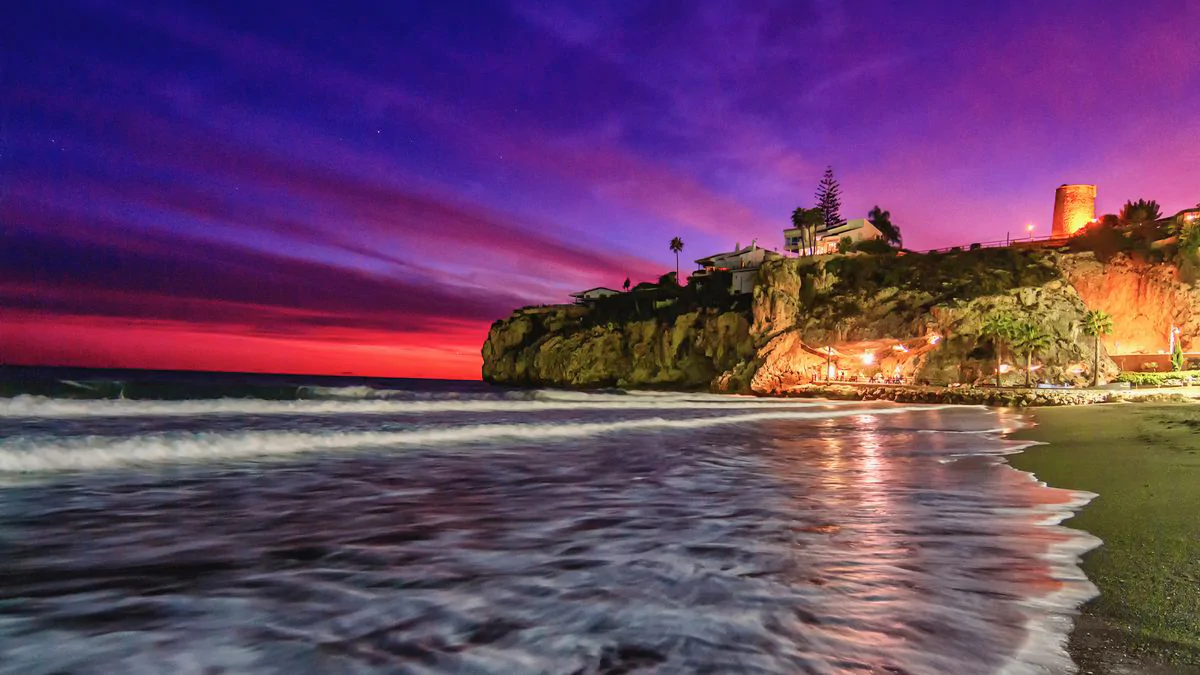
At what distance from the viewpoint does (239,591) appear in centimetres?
374

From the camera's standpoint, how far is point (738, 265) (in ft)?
268

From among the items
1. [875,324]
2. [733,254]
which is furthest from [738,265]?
[875,324]

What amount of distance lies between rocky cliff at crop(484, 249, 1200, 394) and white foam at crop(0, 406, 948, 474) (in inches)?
1577

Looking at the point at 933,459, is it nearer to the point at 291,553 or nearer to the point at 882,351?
the point at 291,553

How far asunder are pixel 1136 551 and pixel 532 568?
14.6ft

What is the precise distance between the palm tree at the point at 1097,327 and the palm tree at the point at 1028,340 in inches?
176

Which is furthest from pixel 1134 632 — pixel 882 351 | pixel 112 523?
pixel 882 351

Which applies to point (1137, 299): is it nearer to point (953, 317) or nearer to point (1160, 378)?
point (1160, 378)

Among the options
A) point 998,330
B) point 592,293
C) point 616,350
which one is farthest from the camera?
point 592,293

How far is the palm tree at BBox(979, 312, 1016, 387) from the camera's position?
44.6 metres

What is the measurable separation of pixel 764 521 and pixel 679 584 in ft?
7.16

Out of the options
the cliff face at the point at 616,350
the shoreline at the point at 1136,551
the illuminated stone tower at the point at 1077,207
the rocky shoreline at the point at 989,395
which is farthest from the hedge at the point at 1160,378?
the shoreline at the point at 1136,551

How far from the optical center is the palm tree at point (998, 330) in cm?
4459

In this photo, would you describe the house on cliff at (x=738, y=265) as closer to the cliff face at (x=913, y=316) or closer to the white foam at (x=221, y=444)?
the cliff face at (x=913, y=316)
